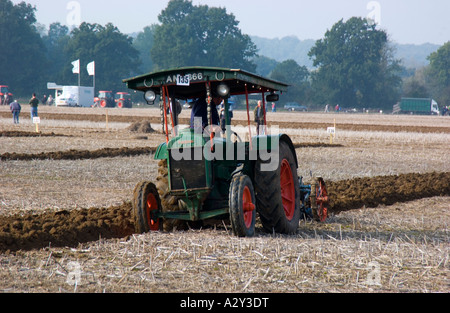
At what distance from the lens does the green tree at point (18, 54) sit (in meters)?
96.8

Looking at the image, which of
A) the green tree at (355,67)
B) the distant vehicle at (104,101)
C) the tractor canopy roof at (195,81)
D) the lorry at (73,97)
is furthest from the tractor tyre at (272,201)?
the green tree at (355,67)

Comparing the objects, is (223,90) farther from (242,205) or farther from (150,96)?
(242,205)

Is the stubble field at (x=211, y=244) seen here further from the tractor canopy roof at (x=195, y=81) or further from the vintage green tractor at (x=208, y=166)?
the tractor canopy roof at (x=195, y=81)

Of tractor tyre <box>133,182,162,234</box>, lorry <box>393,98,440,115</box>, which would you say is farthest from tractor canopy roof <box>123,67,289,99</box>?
lorry <box>393,98,440,115</box>

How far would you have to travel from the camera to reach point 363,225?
362 inches

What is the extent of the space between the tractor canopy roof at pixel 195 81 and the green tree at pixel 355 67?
98.2 meters

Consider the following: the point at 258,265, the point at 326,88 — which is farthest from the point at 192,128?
the point at 326,88

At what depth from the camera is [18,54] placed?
98.3 m

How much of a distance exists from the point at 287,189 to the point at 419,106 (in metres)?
93.3

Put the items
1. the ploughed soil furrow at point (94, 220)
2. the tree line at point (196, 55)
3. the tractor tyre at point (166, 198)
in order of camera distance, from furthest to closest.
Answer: the tree line at point (196, 55) < the tractor tyre at point (166, 198) < the ploughed soil furrow at point (94, 220)

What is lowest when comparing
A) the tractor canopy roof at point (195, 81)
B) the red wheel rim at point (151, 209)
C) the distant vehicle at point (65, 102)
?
the red wheel rim at point (151, 209)

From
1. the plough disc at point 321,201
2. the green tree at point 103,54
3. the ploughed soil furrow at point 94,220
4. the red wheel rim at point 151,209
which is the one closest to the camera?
the ploughed soil furrow at point 94,220

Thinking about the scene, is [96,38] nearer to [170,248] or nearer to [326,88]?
[326,88]

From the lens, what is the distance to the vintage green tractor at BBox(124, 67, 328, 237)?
7508 millimetres
